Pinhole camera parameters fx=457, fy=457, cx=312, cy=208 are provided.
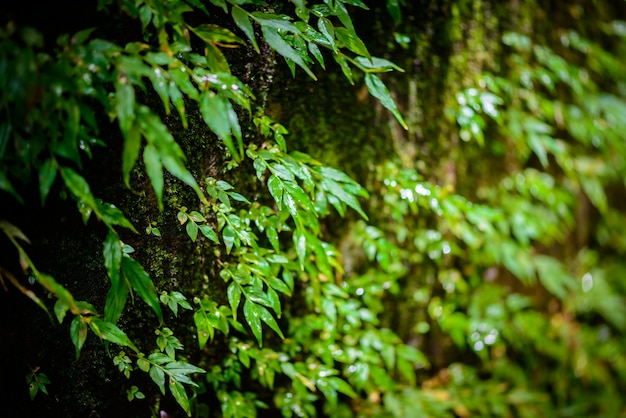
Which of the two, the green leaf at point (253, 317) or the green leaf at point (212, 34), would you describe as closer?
the green leaf at point (212, 34)

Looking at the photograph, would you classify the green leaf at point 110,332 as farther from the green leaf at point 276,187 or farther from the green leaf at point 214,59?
the green leaf at point 214,59

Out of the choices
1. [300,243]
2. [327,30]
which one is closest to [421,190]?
[300,243]

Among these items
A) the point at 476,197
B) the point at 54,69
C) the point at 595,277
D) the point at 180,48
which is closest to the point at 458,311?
the point at 476,197

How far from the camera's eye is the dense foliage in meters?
0.82

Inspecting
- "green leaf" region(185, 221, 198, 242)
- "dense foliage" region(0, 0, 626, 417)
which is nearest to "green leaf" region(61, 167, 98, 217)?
"dense foliage" region(0, 0, 626, 417)

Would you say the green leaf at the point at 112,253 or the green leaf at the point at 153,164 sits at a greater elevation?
the green leaf at the point at 153,164

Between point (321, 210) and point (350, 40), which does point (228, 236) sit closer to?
point (321, 210)

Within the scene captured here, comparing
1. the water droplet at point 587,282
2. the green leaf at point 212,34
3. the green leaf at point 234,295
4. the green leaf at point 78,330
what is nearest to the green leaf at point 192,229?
the green leaf at point 234,295

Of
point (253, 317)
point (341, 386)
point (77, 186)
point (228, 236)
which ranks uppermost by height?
point (77, 186)

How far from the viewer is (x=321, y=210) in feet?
3.91

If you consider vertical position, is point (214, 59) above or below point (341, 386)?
above

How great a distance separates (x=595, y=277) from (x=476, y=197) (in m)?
0.92

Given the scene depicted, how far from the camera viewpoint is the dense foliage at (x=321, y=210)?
2.68 feet

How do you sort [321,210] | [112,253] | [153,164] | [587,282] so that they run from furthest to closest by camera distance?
[587,282]
[321,210]
[112,253]
[153,164]
